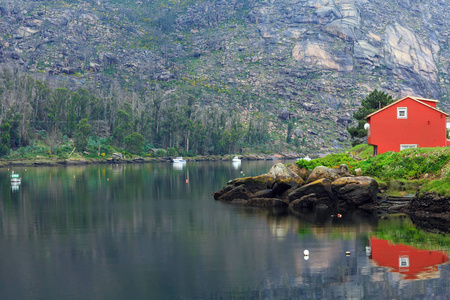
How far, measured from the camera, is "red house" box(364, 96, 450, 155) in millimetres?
61469

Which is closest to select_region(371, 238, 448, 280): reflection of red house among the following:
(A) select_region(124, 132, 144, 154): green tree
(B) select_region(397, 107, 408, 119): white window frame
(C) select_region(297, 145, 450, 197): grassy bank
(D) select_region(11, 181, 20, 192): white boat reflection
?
(C) select_region(297, 145, 450, 197): grassy bank

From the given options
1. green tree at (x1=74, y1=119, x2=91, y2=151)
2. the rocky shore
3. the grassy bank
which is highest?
green tree at (x1=74, y1=119, x2=91, y2=151)

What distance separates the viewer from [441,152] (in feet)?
164

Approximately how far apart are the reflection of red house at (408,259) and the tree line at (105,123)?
113342 millimetres

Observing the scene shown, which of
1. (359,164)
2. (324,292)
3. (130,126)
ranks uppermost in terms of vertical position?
(130,126)

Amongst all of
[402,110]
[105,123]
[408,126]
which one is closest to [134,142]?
[105,123]

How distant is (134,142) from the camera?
153 m

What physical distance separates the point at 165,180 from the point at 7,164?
182ft

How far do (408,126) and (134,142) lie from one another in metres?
103

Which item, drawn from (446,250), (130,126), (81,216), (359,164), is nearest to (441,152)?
(359,164)

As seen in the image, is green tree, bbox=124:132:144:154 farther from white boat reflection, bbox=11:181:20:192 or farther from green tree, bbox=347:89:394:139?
green tree, bbox=347:89:394:139

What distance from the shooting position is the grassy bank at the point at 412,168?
46097 mm

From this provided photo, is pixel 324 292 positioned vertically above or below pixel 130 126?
below

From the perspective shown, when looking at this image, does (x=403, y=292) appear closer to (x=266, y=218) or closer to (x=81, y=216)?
(x=266, y=218)
